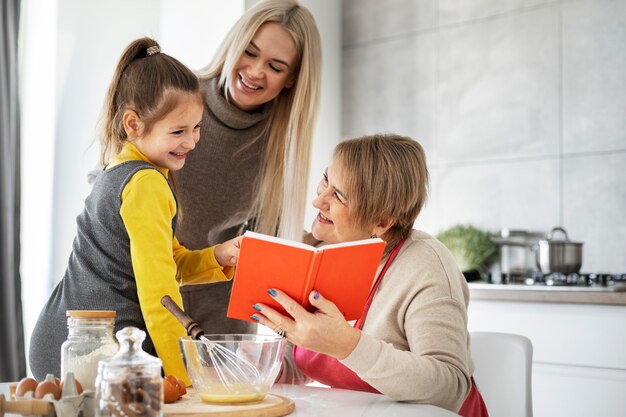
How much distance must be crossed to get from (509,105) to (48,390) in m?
3.12

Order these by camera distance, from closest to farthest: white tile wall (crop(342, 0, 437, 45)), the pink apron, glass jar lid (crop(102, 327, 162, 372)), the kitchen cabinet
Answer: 1. glass jar lid (crop(102, 327, 162, 372))
2. the pink apron
3. the kitchen cabinet
4. white tile wall (crop(342, 0, 437, 45))

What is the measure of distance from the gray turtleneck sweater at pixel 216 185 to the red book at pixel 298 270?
839 millimetres

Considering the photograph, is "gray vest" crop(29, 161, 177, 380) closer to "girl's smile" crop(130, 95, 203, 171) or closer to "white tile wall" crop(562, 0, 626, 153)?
"girl's smile" crop(130, 95, 203, 171)

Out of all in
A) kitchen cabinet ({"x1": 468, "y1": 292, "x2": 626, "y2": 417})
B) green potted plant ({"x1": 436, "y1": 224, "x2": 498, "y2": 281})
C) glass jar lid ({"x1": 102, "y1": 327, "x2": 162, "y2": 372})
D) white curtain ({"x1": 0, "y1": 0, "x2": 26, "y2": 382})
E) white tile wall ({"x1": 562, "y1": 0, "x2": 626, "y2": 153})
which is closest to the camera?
glass jar lid ({"x1": 102, "y1": 327, "x2": 162, "y2": 372})

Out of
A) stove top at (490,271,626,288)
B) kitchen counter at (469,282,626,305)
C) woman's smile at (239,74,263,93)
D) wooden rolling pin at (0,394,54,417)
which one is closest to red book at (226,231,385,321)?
wooden rolling pin at (0,394,54,417)

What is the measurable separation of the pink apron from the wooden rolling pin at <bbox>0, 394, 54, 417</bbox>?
0.67m

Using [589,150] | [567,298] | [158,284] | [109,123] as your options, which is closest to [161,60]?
[109,123]

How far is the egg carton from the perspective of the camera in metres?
0.91

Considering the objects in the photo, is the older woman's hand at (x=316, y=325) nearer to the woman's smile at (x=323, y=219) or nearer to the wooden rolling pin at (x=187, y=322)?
→ the wooden rolling pin at (x=187, y=322)

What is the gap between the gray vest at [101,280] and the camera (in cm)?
139

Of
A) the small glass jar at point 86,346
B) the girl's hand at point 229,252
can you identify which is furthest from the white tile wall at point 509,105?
the small glass jar at point 86,346

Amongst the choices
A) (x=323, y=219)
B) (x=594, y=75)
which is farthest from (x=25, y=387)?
(x=594, y=75)

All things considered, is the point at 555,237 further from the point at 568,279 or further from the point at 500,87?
the point at 500,87

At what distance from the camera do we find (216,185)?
208cm
